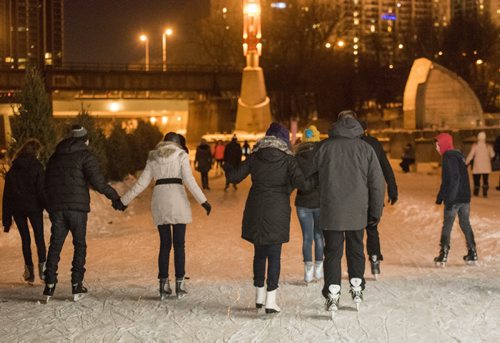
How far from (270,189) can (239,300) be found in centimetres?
130

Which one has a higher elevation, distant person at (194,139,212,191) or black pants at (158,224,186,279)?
black pants at (158,224,186,279)

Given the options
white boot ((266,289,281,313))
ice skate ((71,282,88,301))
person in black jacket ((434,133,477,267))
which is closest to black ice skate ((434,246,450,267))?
person in black jacket ((434,133,477,267))

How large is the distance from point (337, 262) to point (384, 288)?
148 cm

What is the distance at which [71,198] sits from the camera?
753 cm

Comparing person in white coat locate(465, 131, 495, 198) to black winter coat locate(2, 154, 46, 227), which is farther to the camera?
person in white coat locate(465, 131, 495, 198)

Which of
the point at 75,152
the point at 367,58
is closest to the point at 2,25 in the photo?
the point at 367,58

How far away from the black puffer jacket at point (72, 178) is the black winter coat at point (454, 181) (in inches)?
158

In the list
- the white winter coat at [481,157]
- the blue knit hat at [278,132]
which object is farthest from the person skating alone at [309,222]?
the white winter coat at [481,157]

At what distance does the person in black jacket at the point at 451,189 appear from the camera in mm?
9234

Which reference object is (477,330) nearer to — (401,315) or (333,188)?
(401,315)

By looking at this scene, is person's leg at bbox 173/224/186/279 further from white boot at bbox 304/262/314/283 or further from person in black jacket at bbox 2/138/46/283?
person in black jacket at bbox 2/138/46/283

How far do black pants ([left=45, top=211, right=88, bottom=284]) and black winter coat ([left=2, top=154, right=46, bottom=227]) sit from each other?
42.7 inches

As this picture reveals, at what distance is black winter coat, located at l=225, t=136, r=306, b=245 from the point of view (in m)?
6.86

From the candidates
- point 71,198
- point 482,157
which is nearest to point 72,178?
point 71,198
